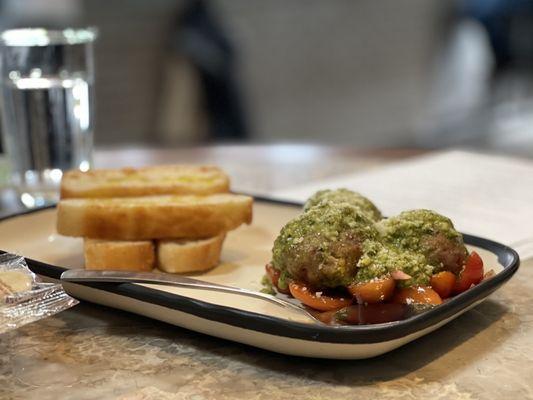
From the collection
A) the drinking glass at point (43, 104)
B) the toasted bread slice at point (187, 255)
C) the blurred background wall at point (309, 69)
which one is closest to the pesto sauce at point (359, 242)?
the toasted bread slice at point (187, 255)

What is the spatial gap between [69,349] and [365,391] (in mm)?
359

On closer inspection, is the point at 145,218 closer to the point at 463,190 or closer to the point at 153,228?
the point at 153,228

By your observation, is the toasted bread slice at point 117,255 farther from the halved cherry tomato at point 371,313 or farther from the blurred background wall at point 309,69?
the blurred background wall at point 309,69

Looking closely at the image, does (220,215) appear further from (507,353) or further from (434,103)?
(434,103)

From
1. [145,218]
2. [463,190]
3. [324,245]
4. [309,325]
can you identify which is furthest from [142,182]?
[463,190]

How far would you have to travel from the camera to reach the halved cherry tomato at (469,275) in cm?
109

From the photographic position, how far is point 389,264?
1.03 metres

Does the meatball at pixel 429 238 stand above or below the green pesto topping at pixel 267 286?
above

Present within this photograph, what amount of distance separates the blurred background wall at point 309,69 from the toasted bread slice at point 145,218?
309cm

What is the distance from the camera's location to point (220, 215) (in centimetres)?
132

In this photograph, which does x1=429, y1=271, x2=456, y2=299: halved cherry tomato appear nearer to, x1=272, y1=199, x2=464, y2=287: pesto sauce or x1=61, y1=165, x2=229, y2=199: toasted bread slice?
x1=272, y1=199, x2=464, y2=287: pesto sauce

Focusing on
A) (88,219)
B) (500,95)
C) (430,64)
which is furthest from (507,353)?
(500,95)

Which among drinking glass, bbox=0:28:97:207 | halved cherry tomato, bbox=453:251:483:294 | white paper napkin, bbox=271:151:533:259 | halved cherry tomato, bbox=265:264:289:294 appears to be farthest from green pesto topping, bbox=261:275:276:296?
drinking glass, bbox=0:28:97:207

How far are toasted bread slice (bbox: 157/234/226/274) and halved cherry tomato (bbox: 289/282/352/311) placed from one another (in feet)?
0.83
